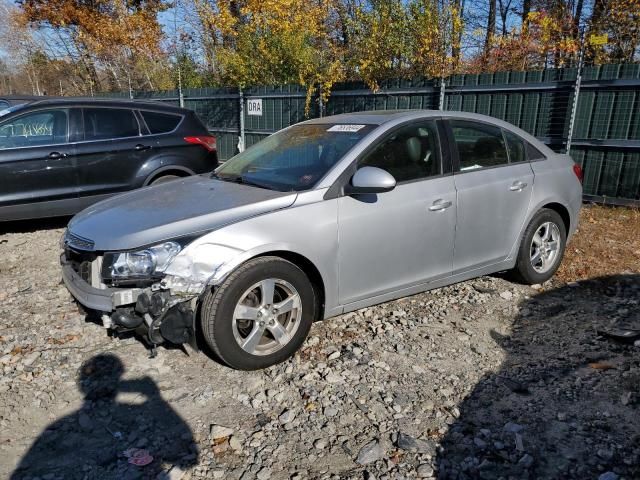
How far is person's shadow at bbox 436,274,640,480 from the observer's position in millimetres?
2506

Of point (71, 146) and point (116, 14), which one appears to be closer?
point (71, 146)

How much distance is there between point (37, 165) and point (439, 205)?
16.4 feet

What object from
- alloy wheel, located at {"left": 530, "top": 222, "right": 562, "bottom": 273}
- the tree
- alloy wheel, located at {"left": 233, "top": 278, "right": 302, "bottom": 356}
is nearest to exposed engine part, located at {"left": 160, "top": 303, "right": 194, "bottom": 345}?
alloy wheel, located at {"left": 233, "top": 278, "right": 302, "bottom": 356}

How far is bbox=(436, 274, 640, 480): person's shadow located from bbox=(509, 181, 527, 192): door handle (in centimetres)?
105

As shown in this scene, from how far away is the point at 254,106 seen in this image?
13.1 m

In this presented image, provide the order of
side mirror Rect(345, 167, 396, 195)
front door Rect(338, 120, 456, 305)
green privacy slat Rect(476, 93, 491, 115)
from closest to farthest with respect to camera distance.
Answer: side mirror Rect(345, 167, 396, 195) < front door Rect(338, 120, 456, 305) < green privacy slat Rect(476, 93, 491, 115)

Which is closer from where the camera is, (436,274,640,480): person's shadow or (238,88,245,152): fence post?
(436,274,640,480): person's shadow

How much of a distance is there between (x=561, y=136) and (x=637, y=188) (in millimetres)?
1400

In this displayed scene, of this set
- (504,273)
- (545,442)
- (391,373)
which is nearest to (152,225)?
(391,373)

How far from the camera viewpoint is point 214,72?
1892cm

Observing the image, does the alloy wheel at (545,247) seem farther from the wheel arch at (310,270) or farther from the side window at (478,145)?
the wheel arch at (310,270)

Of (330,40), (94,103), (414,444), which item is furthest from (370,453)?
(330,40)

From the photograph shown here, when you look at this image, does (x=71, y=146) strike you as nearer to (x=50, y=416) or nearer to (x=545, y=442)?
(x=50, y=416)

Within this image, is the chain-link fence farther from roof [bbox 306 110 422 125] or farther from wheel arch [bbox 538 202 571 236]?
roof [bbox 306 110 422 125]
